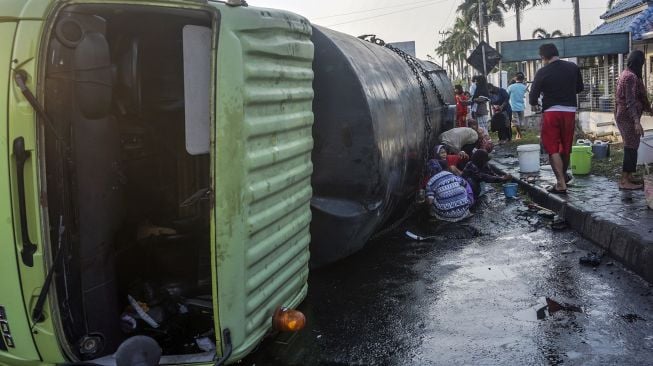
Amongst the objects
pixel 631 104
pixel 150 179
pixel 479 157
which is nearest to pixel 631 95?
pixel 631 104

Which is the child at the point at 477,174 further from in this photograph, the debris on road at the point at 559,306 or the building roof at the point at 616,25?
the building roof at the point at 616,25

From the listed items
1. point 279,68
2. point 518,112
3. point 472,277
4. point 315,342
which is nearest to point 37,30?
point 279,68

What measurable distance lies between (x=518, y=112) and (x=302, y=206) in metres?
14.2

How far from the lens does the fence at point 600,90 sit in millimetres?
18781

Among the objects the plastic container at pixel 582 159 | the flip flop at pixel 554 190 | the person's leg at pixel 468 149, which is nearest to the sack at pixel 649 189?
the flip flop at pixel 554 190

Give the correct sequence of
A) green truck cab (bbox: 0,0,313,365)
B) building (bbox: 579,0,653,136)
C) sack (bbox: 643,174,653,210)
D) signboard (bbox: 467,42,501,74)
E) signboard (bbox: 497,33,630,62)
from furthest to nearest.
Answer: building (bbox: 579,0,653,136), signboard (bbox: 497,33,630,62), signboard (bbox: 467,42,501,74), sack (bbox: 643,174,653,210), green truck cab (bbox: 0,0,313,365)

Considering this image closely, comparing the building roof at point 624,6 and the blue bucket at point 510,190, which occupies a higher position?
the building roof at point 624,6

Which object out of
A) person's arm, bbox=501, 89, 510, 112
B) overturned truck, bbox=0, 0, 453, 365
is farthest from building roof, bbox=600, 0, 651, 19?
overturned truck, bbox=0, 0, 453, 365

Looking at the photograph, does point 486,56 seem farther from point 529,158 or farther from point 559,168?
point 559,168

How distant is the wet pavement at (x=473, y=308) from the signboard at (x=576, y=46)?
9840 millimetres

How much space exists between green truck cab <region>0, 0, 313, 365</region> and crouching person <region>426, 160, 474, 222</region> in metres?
3.56

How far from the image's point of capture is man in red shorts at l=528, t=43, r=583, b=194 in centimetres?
713

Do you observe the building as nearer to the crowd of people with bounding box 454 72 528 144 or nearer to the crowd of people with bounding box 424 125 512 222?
the crowd of people with bounding box 454 72 528 144

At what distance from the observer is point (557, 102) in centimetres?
714
